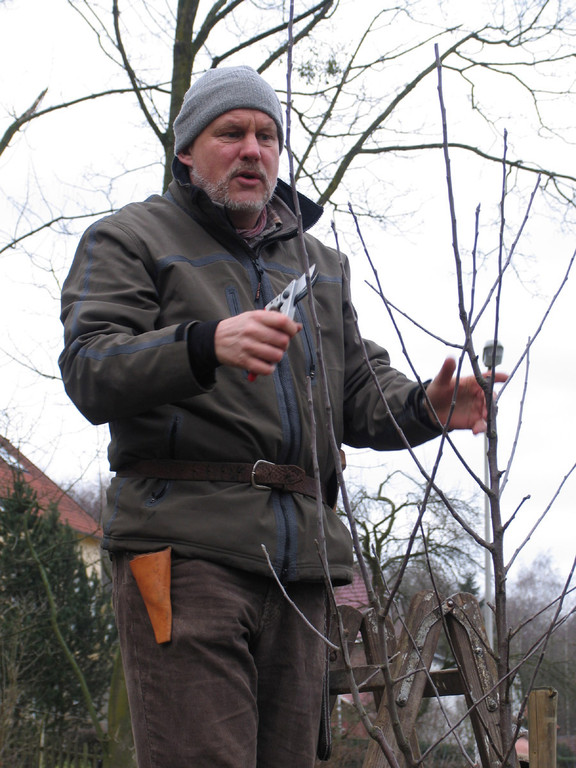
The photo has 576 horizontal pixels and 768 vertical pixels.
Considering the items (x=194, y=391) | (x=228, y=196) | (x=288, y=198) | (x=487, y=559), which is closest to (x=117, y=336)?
(x=194, y=391)

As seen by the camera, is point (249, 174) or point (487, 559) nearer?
point (249, 174)

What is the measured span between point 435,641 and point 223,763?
2.17 m

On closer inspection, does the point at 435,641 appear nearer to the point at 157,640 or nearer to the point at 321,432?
the point at 321,432

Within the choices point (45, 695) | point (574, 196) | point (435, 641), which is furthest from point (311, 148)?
point (45, 695)

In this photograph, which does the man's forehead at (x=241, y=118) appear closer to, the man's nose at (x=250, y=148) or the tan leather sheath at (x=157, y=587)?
the man's nose at (x=250, y=148)

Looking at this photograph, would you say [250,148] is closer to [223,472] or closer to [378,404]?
[378,404]

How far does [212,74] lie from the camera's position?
7.90 feet

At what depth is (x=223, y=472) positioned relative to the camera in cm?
194

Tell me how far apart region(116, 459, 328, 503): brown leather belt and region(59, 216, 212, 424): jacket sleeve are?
0.54 ft

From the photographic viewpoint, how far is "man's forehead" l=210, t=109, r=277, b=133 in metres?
2.26

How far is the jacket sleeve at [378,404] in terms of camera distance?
7.14ft

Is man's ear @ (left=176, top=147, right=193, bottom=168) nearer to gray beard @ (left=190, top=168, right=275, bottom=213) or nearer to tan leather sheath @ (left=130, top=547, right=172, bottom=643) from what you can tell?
gray beard @ (left=190, top=168, right=275, bottom=213)

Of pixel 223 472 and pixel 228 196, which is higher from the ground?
pixel 228 196

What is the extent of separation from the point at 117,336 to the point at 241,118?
0.76m
